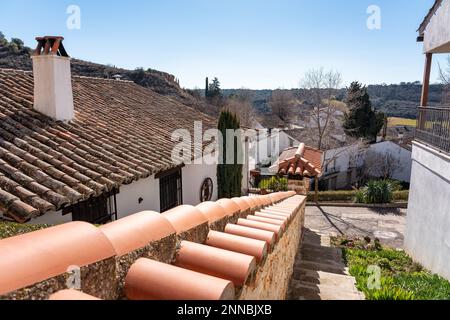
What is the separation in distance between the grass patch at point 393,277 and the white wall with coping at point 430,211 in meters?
0.38

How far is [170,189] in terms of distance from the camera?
947cm

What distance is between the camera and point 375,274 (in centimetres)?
642

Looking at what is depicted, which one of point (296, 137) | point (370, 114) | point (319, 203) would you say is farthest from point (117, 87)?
point (370, 114)

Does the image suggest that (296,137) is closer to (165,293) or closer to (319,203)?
(319,203)

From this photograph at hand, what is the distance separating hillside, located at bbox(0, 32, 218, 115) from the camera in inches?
1392

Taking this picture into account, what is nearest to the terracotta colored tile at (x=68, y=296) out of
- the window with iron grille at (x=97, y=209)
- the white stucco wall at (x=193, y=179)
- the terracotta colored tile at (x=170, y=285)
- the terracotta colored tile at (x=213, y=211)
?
the terracotta colored tile at (x=170, y=285)

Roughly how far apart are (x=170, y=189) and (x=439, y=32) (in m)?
8.54

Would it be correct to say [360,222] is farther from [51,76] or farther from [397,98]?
[397,98]

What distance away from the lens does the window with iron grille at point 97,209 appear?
5773mm

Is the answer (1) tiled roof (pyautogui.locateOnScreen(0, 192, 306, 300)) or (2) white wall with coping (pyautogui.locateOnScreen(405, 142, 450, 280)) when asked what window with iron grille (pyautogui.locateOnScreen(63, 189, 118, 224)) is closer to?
(1) tiled roof (pyautogui.locateOnScreen(0, 192, 306, 300))

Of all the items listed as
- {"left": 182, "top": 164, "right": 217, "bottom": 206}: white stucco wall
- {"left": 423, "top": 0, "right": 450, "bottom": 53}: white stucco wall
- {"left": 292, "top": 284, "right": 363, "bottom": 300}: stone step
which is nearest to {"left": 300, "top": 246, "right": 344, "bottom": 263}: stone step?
{"left": 292, "top": 284, "right": 363, "bottom": 300}: stone step

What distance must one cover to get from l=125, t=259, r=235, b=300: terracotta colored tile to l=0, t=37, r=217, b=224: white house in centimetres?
306

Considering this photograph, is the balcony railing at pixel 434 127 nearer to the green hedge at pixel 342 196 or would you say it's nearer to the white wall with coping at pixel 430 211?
the white wall with coping at pixel 430 211

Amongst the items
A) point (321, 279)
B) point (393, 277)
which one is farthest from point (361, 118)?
point (321, 279)
